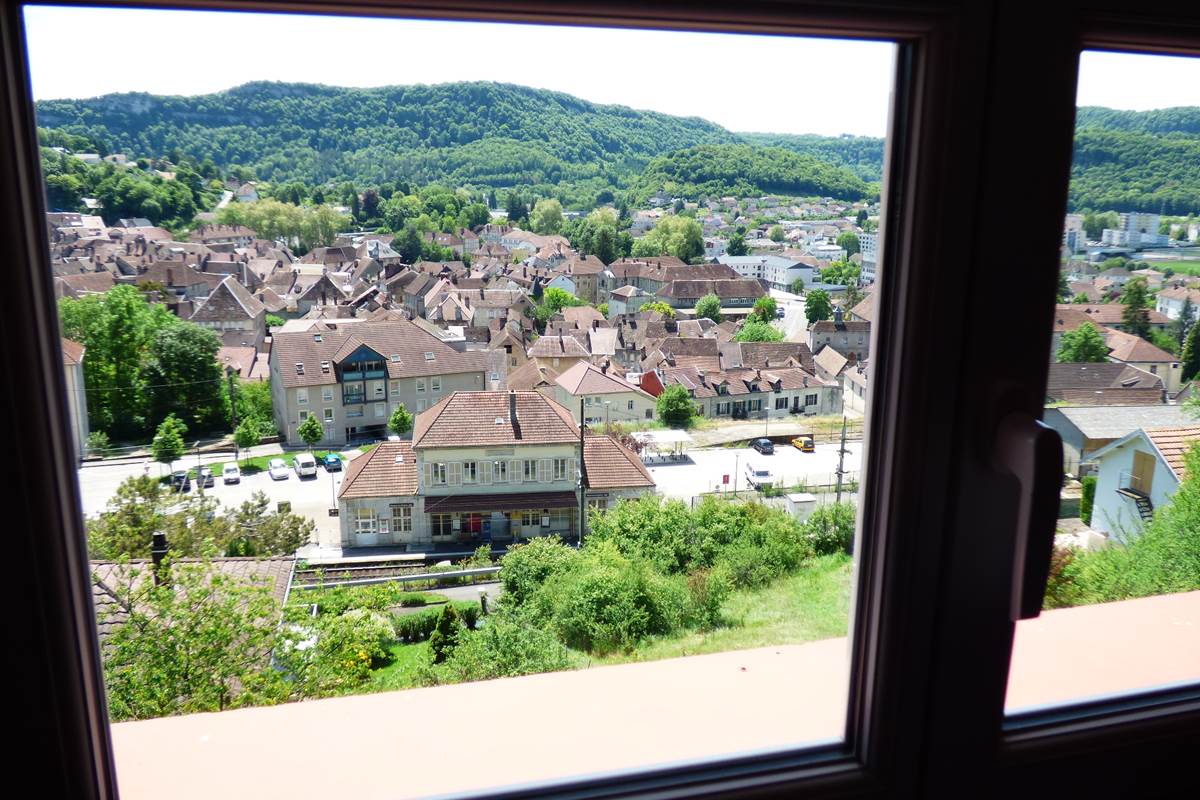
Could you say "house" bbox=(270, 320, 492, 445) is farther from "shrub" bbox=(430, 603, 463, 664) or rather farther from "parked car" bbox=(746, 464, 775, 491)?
"parked car" bbox=(746, 464, 775, 491)

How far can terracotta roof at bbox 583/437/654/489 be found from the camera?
193cm

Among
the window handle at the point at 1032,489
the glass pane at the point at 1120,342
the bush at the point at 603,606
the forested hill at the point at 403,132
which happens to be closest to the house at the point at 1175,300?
the glass pane at the point at 1120,342

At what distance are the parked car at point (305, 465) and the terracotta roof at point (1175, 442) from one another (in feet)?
4.97

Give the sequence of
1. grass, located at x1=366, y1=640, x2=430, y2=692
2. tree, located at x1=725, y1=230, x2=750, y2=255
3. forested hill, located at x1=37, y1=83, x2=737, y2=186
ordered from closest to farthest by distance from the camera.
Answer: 1. forested hill, located at x1=37, y1=83, x2=737, y2=186
2. tree, located at x1=725, y1=230, x2=750, y2=255
3. grass, located at x1=366, y1=640, x2=430, y2=692

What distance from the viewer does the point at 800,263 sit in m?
1.46

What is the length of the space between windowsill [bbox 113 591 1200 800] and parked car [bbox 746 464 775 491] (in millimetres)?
1074

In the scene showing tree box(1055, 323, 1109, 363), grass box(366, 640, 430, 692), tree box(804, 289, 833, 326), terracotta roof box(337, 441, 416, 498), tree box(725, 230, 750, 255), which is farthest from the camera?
grass box(366, 640, 430, 692)

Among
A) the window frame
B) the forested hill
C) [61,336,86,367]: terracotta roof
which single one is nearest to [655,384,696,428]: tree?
A: the forested hill

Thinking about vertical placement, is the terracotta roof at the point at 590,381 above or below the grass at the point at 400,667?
above

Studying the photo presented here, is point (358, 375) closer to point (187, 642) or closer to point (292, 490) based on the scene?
point (292, 490)

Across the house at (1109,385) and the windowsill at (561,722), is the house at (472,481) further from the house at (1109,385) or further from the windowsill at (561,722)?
the house at (1109,385)

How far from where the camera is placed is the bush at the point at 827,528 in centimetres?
123

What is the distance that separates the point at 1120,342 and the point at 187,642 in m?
1.90

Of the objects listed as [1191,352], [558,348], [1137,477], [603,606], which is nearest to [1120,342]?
[1191,352]
